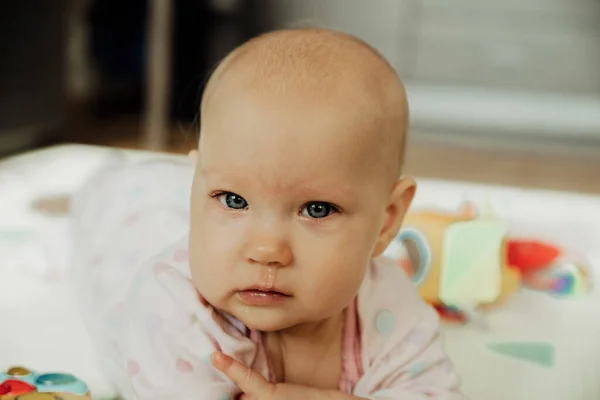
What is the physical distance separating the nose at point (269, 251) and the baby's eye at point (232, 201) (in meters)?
0.03

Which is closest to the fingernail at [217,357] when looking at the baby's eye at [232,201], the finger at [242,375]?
the finger at [242,375]

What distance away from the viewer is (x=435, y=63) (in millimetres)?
2553

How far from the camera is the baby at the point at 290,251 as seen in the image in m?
0.56

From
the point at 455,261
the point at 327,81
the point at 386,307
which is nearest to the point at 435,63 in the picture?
the point at 455,261

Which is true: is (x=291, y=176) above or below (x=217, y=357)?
above

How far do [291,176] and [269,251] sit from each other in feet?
0.18

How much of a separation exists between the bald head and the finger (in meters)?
0.17

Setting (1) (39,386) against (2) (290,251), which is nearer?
(2) (290,251)

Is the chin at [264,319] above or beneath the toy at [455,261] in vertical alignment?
above

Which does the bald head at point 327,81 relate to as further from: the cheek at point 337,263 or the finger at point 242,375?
the finger at point 242,375

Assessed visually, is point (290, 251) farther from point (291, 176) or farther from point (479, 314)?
point (479, 314)

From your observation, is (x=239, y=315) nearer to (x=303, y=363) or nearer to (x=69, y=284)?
(x=303, y=363)

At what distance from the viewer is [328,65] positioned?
582 millimetres

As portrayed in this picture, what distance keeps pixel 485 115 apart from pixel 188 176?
1.71m
